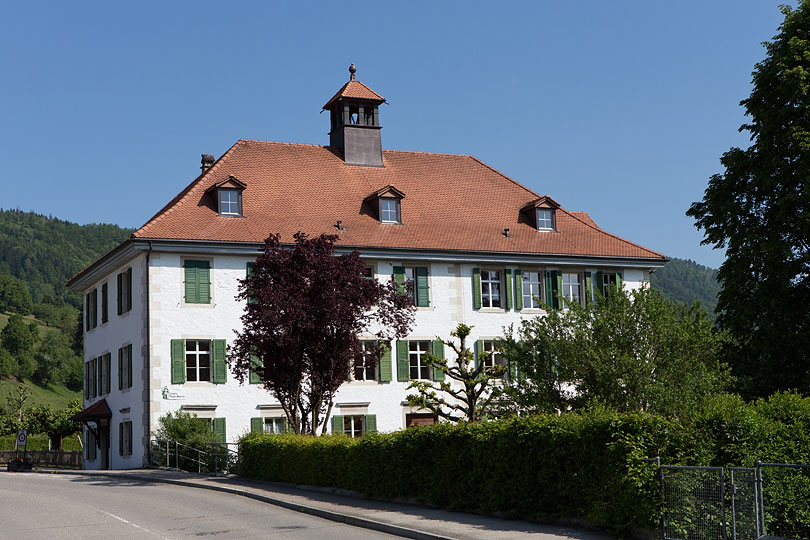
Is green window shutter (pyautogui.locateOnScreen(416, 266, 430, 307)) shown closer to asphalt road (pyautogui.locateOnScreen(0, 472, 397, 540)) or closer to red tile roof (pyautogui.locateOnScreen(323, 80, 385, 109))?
red tile roof (pyautogui.locateOnScreen(323, 80, 385, 109))

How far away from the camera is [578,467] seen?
15.6 m

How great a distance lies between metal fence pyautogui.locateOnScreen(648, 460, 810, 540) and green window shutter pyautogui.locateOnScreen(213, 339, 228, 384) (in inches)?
962

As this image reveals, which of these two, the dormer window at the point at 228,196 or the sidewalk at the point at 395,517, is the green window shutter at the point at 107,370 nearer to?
the dormer window at the point at 228,196

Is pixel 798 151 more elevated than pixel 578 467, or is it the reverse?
pixel 798 151

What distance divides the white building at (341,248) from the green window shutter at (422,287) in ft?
0.13

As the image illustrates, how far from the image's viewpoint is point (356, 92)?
44969mm

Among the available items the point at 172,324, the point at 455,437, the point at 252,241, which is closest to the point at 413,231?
the point at 252,241

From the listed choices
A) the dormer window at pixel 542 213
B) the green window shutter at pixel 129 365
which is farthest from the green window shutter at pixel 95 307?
the dormer window at pixel 542 213

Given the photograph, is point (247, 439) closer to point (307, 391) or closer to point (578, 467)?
point (307, 391)

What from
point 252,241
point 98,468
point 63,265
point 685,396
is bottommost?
point 98,468

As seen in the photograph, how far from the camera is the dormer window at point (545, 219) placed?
141 ft

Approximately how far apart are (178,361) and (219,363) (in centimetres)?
146

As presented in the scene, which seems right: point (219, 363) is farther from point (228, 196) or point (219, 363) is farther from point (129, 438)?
point (228, 196)

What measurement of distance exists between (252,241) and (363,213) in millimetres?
5528
